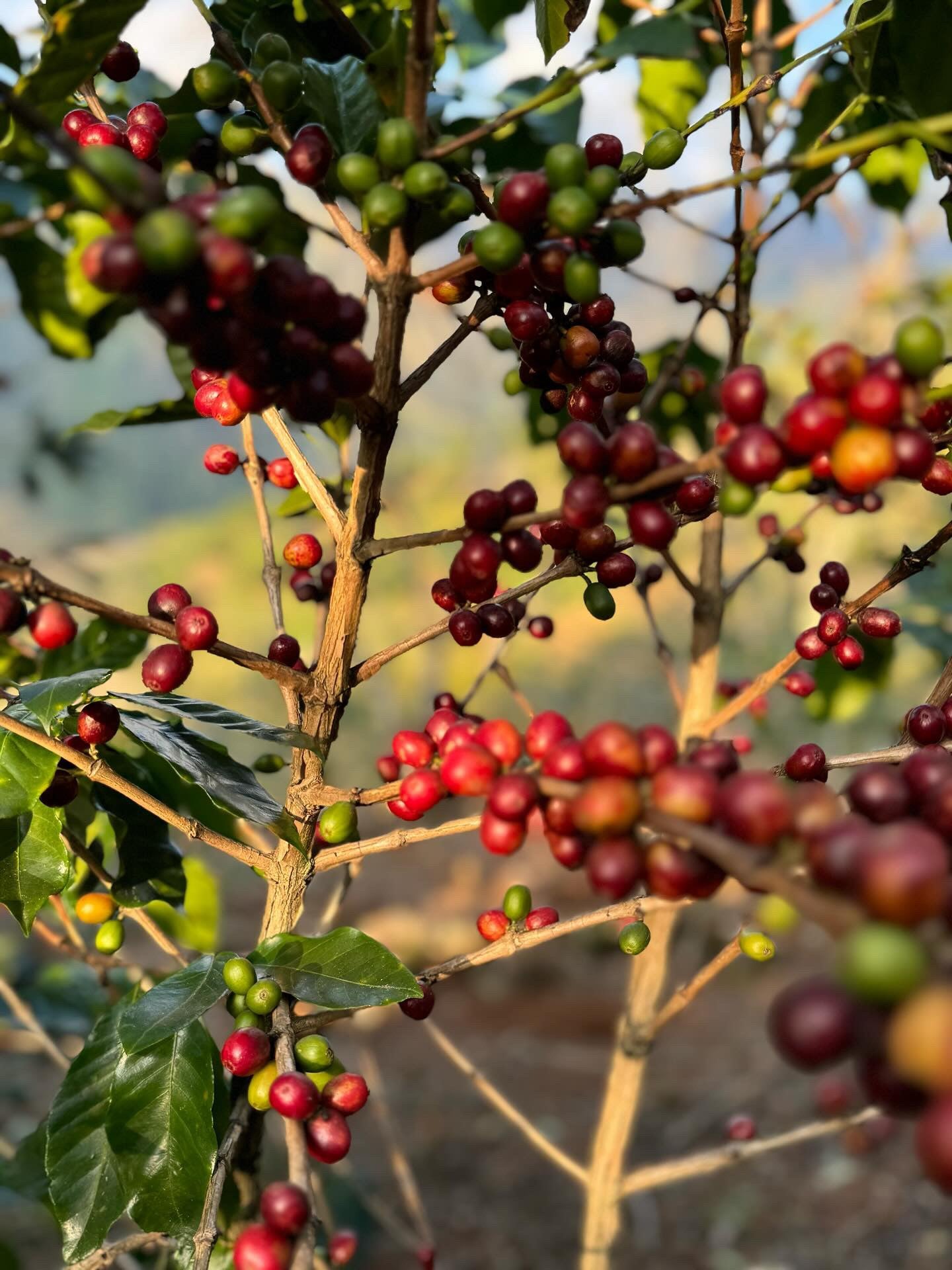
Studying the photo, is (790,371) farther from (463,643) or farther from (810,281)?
(463,643)

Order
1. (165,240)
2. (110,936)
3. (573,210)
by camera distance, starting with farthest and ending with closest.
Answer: (110,936), (573,210), (165,240)

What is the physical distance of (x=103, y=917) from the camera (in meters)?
0.88

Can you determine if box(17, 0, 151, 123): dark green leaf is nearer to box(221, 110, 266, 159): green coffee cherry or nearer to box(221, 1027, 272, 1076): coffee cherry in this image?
box(221, 110, 266, 159): green coffee cherry

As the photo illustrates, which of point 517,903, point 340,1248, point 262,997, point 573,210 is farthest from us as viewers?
point 340,1248

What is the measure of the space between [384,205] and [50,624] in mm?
286

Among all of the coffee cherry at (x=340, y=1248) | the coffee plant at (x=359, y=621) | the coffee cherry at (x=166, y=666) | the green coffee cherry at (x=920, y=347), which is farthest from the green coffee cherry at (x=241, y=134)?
the coffee cherry at (x=340, y=1248)

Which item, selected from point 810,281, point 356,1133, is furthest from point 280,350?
point 810,281

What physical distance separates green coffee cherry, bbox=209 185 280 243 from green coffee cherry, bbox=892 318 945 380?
0.28 metres

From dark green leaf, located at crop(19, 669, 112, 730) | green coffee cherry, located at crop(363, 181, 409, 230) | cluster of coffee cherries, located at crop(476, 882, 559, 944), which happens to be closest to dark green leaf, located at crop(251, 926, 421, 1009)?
cluster of coffee cherries, located at crop(476, 882, 559, 944)

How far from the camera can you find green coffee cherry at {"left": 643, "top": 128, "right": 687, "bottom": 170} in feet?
2.15

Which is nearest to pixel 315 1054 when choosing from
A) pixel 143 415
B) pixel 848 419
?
pixel 848 419

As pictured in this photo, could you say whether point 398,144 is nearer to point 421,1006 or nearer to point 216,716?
point 216,716

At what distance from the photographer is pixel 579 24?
0.77m

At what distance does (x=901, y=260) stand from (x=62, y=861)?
147 inches
